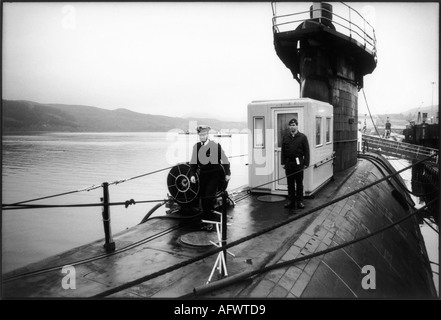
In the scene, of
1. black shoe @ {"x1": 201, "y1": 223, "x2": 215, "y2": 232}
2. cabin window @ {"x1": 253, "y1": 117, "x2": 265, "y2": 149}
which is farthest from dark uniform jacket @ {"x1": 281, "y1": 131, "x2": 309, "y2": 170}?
black shoe @ {"x1": 201, "y1": 223, "x2": 215, "y2": 232}

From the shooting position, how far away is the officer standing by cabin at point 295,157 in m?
7.24

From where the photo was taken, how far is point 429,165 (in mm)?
22609

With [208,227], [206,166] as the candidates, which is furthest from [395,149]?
[208,227]

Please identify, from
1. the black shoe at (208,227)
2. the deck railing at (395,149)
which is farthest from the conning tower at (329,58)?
the deck railing at (395,149)

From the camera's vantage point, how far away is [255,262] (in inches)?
182

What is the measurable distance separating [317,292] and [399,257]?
458cm

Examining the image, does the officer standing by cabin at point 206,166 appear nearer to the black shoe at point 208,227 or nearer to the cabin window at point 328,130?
the black shoe at point 208,227

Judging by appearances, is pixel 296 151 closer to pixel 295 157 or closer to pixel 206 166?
pixel 295 157

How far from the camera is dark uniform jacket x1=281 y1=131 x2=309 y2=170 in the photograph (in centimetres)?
723

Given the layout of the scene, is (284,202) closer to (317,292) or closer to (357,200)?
(357,200)

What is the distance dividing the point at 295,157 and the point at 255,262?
3333mm
